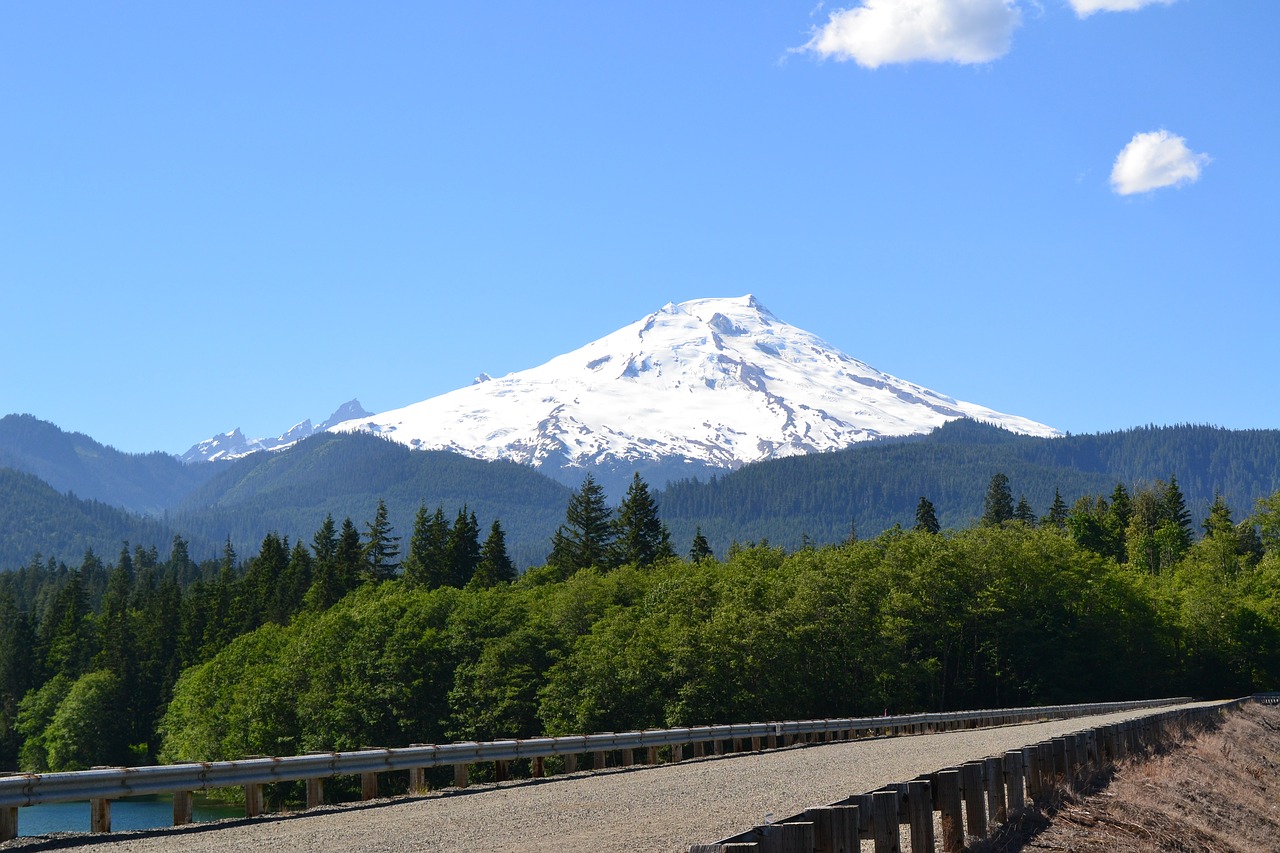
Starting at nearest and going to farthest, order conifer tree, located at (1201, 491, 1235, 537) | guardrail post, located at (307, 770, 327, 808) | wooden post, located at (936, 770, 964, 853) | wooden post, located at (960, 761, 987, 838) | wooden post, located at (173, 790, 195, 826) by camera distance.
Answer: wooden post, located at (936, 770, 964, 853) < wooden post, located at (960, 761, 987, 838) < wooden post, located at (173, 790, 195, 826) < guardrail post, located at (307, 770, 327, 808) < conifer tree, located at (1201, 491, 1235, 537)

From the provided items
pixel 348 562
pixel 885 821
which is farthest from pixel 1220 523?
pixel 885 821

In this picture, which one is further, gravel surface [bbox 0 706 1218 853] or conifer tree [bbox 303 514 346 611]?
conifer tree [bbox 303 514 346 611]

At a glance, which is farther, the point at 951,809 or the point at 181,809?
the point at 181,809

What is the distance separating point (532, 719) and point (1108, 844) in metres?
62.0

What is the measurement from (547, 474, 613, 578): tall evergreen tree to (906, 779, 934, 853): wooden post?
109 metres

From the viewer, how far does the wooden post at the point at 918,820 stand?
10.9 meters

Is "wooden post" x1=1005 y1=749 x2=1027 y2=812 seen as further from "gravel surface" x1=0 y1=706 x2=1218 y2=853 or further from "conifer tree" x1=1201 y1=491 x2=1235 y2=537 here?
"conifer tree" x1=1201 y1=491 x2=1235 y2=537

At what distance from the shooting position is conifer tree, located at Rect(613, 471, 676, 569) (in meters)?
122

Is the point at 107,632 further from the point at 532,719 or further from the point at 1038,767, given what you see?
the point at 1038,767

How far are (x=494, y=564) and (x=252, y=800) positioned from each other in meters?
102

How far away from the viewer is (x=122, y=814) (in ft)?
248

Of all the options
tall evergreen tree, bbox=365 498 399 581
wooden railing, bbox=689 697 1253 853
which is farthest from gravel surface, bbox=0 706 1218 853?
tall evergreen tree, bbox=365 498 399 581

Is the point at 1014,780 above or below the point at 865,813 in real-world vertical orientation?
below

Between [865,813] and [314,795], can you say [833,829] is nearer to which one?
[865,813]
